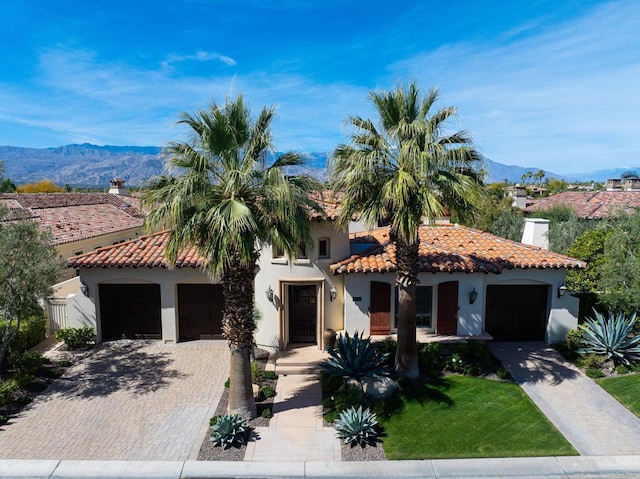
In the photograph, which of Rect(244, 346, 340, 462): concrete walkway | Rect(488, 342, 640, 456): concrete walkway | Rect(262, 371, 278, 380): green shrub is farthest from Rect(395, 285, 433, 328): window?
Rect(262, 371, 278, 380): green shrub

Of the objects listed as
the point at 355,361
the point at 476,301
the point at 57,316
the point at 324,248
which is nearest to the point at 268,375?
the point at 355,361

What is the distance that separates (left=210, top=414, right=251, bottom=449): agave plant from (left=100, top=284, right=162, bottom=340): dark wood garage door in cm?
851

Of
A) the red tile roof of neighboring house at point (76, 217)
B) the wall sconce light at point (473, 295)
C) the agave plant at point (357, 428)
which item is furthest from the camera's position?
the red tile roof of neighboring house at point (76, 217)

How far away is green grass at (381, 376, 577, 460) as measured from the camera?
421 inches

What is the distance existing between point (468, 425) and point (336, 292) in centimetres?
643

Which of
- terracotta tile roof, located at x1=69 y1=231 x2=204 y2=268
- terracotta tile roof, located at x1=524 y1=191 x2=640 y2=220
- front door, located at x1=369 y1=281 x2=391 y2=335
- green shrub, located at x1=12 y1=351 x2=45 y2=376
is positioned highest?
terracotta tile roof, located at x1=524 y1=191 x2=640 y2=220

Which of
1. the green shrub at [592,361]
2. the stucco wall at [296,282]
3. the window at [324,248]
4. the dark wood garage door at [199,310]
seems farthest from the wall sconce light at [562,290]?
the dark wood garage door at [199,310]

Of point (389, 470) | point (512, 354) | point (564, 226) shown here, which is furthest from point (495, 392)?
point (564, 226)

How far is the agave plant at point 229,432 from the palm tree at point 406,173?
596 cm

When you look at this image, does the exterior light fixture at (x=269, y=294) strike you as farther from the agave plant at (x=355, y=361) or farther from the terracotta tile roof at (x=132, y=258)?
the agave plant at (x=355, y=361)

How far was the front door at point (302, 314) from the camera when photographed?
1675 centimetres

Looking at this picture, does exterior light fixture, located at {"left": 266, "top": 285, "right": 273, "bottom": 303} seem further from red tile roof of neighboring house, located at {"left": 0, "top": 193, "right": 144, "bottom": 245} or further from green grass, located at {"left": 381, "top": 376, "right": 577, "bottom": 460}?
red tile roof of neighboring house, located at {"left": 0, "top": 193, "right": 144, "bottom": 245}

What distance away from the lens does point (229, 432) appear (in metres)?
10.8

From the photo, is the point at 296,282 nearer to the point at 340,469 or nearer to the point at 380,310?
the point at 380,310
